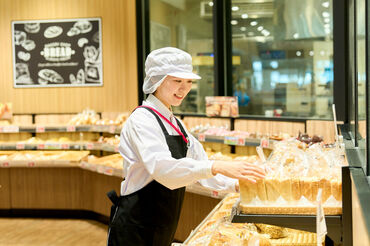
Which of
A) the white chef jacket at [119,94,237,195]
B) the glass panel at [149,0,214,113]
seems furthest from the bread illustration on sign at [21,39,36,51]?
the white chef jacket at [119,94,237,195]

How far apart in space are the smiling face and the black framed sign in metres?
4.87

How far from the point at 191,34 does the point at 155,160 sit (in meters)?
5.02

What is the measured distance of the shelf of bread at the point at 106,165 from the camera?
5100 mm

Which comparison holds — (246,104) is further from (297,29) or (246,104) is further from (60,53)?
(60,53)

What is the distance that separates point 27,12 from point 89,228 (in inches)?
137

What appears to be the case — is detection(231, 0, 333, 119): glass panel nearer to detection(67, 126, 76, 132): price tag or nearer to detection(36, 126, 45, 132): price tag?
detection(67, 126, 76, 132): price tag

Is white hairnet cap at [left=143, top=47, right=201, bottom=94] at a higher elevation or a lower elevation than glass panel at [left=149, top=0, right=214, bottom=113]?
lower

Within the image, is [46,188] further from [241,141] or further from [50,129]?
[241,141]

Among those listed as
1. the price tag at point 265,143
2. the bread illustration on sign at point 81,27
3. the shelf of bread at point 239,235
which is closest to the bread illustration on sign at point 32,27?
the bread illustration on sign at point 81,27

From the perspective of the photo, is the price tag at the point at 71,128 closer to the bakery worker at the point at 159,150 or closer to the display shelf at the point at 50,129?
the display shelf at the point at 50,129

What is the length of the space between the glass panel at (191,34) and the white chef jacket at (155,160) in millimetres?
4259

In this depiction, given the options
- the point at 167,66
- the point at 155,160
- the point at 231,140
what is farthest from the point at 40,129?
the point at 155,160

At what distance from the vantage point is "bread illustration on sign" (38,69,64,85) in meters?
7.00

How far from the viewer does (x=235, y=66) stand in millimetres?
6219
